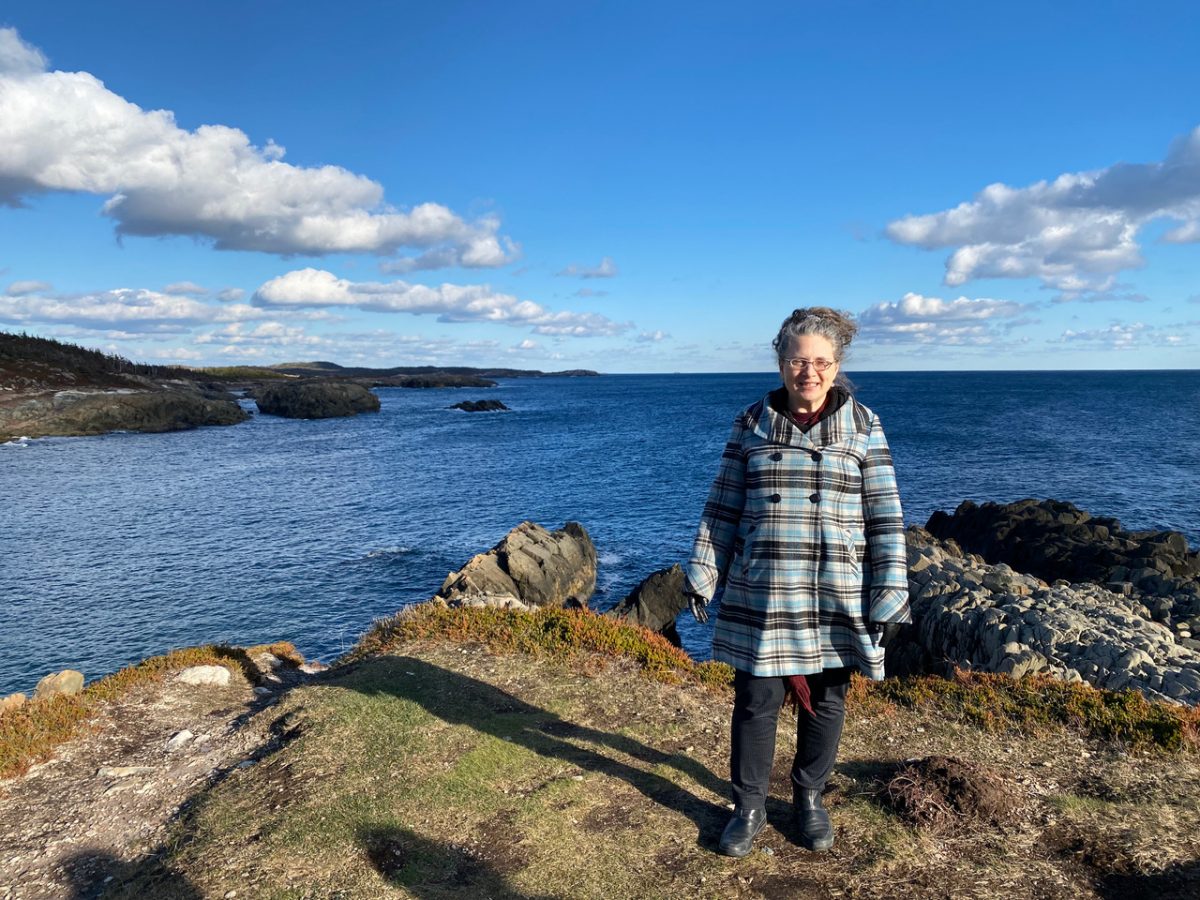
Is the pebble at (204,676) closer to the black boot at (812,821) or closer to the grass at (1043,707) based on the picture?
the black boot at (812,821)

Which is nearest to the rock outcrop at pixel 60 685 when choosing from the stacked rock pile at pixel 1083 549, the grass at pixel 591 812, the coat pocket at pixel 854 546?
the grass at pixel 591 812

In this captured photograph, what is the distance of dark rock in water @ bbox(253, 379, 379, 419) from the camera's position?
353 ft

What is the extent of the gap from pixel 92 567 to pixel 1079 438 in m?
76.6

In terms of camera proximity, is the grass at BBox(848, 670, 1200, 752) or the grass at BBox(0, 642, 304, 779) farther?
the grass at BBox(0, 642, 304, 779)

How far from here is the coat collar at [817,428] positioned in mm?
5047

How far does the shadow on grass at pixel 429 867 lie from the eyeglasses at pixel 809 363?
419 cm

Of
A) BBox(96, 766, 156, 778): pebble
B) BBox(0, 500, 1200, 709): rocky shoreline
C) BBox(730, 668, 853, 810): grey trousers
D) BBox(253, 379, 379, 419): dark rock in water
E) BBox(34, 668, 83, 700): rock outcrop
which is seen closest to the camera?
BBox(730, 668, 853, 810): grey trousers

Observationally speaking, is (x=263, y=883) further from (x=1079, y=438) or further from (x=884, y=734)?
(x=1079, y=438)

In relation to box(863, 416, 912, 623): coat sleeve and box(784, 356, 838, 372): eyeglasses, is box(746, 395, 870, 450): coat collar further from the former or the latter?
box(784, 356, 838, 372): eyeglasses

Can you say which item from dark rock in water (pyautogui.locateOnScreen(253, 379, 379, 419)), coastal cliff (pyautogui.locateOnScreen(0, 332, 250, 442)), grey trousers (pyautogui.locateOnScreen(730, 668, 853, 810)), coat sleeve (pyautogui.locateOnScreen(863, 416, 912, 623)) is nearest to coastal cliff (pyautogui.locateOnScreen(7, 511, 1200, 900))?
grey trousers (pyautogui.locateOnScreen(730, 668, 853, 810))


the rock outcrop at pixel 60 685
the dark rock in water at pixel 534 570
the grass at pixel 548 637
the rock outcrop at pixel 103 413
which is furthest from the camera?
the rock outcrop at pixel 103 413

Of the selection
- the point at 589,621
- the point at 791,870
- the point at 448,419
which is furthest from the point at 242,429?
the point at 791,870

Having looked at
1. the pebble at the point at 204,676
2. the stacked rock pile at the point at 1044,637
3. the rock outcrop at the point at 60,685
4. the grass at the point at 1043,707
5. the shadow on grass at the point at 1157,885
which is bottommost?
the stacked rock pile at the point at 1044,637

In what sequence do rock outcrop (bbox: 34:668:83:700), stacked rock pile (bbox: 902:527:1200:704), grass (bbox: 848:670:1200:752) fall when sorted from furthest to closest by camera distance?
1. stacked rock pile (bbox: 902:527:1200:704)
2. rock outcrop (bbox: 34:668:83:700)
3. grass (bbox: 848:670:1200:752)
